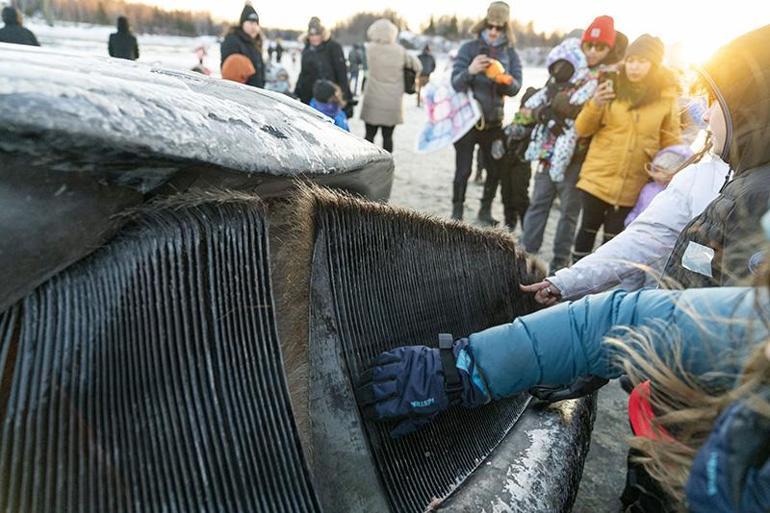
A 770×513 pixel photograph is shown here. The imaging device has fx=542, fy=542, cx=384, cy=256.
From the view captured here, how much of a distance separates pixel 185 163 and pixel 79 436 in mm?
520

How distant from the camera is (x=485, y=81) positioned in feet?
16.1

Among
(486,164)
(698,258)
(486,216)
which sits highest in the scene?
(698,258)

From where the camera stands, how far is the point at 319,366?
130 cm

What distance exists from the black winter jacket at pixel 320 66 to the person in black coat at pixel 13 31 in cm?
330

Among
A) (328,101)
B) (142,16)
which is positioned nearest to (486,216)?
(328,101)

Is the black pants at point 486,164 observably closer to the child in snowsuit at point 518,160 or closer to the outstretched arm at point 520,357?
the child in snowsuit at point 518,160

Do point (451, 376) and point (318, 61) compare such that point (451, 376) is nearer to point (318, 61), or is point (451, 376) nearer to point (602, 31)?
point (602, 31)

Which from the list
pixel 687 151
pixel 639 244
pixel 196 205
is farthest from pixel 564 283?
pixel 687 151

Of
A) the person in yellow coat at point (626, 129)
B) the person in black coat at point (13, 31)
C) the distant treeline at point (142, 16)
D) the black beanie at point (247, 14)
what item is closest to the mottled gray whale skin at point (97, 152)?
the person in yellow coat at point (626, 129)

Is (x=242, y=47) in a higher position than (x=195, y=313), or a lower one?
higher

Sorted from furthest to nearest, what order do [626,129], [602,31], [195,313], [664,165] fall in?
[602,31] → [626,129] → [664,165] → [195,313]

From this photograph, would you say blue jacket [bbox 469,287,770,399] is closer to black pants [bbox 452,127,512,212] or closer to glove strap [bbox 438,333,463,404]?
glove strap [bbox 438,333,463,404]

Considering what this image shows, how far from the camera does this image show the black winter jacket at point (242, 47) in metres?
5.41

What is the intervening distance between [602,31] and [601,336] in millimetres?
3332
